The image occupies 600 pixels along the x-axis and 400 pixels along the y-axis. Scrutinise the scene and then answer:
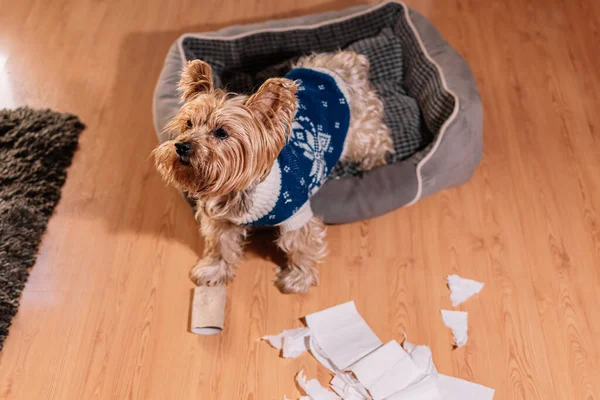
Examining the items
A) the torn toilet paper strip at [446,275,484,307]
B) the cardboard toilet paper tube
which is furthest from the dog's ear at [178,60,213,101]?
the torn toilet paper strip at [446,275,484,307]

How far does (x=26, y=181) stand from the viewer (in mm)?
2973

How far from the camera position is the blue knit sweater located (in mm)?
2180

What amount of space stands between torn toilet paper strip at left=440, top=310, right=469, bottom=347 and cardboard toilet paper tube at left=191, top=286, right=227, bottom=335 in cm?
97

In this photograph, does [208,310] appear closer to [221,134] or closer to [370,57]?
[221,134]

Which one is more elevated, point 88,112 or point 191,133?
point 191,133

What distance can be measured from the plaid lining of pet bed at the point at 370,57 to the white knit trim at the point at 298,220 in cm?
98

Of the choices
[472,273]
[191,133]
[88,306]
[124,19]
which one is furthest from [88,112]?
[472,273]

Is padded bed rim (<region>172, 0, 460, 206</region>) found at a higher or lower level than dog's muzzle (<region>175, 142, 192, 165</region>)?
lower

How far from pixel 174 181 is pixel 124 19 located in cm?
239

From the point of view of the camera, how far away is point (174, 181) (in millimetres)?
2035

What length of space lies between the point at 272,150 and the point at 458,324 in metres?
1.20

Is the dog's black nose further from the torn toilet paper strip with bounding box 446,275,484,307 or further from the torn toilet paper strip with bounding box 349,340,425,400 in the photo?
the torn toilet paper strip with bounding box 446,275,484,307

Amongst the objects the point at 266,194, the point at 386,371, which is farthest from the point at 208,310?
the point at 386,371

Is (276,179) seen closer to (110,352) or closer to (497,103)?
(110,352)
